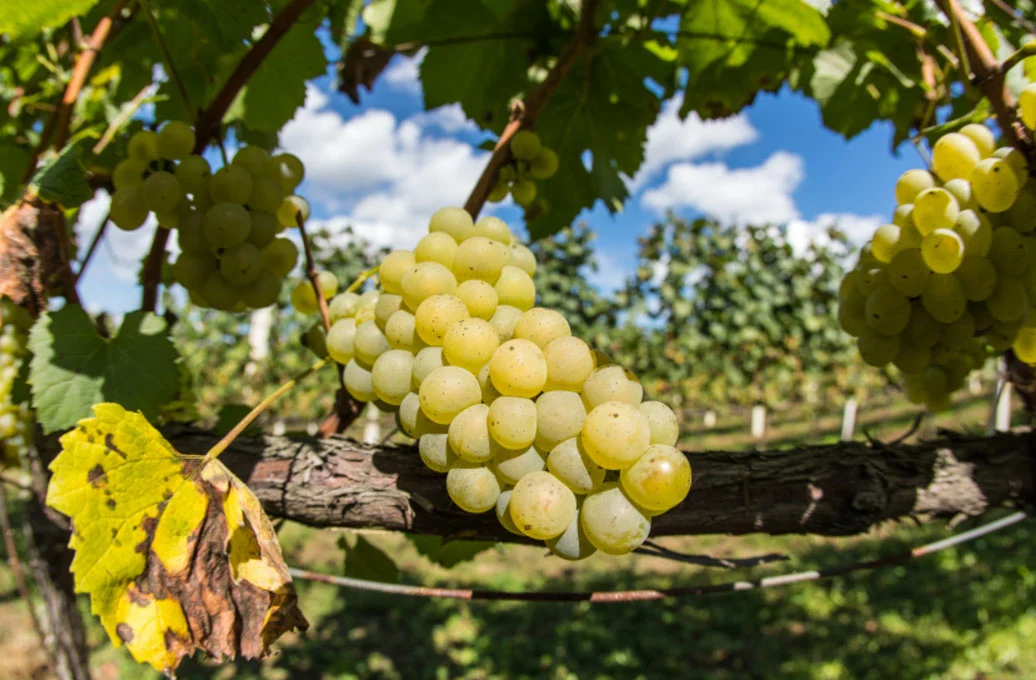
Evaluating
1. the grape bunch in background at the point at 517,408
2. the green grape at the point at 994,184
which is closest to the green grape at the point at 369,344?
the grape bunch in background at the point at 517,408

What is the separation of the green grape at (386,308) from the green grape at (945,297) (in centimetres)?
79

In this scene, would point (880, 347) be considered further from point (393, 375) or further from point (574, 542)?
point (393, 375)

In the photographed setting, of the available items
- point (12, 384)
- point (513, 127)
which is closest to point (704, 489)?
point (513, 127)

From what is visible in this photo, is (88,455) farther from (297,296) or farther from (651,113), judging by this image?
(651,113)

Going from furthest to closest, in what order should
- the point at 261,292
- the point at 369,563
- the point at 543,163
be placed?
the point at 369,563 → the point at 543,163 → the point at 261,292

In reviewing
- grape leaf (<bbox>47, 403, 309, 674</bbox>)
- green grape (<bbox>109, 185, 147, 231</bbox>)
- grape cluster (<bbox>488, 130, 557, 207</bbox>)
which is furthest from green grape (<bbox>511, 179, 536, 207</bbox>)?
grape leaf (<bbox>47, 403, 309, 674</bbox>)

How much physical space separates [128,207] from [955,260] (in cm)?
124

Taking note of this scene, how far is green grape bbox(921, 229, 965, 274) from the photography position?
92cm

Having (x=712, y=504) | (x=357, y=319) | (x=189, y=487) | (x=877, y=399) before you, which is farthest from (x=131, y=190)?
(x=877, y=399)

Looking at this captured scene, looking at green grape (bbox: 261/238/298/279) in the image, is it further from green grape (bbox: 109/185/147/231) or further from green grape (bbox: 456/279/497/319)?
green grape (bbox: 456/279/497/319)

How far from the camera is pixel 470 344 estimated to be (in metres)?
0.75

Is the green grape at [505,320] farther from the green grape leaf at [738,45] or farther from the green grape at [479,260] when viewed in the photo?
the green grape leaf at [738,45]

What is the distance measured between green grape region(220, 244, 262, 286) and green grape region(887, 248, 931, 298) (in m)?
1.01

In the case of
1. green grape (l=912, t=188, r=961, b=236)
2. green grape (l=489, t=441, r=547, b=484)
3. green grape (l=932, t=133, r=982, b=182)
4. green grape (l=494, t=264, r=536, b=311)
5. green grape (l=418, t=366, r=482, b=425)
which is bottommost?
green grape (l=489, t=441, r=547, b=484)
